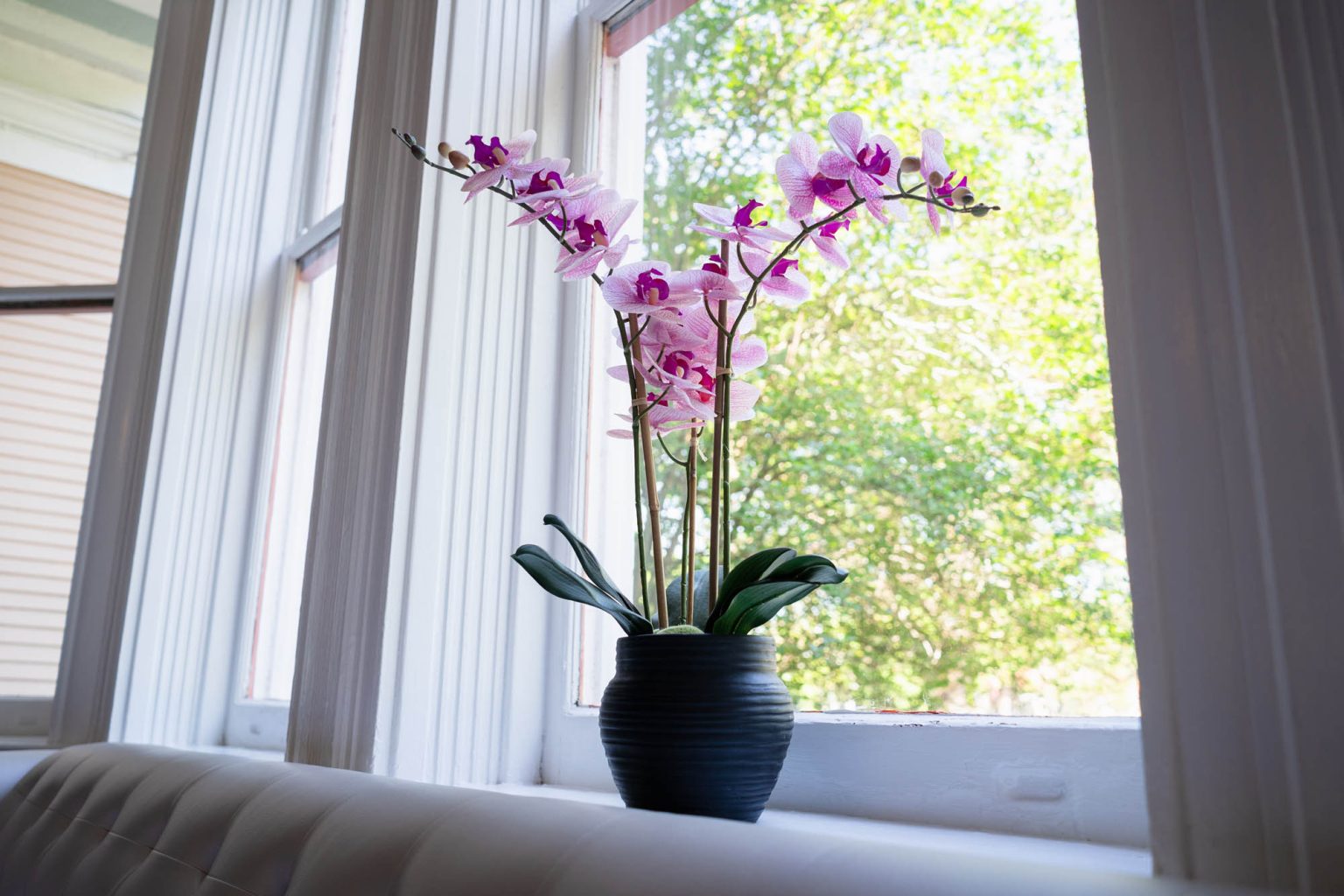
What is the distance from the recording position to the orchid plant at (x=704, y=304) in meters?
0.85

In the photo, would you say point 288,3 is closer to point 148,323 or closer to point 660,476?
point 148,323

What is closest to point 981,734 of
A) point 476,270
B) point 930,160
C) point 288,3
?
point 930,160

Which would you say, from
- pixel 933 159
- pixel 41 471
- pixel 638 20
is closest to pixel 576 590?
pixel 933 159

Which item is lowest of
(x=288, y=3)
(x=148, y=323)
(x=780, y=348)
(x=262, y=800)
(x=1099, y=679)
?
(x=262, y=800)

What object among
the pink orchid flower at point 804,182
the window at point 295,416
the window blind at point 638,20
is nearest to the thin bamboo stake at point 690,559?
the pink orchid flower at point 804,182

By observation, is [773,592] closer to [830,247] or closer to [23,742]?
[830,247]

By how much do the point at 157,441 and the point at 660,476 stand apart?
1.28 meters

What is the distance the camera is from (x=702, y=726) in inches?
31.7

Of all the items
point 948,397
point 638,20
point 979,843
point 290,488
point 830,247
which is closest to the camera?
point 979,843

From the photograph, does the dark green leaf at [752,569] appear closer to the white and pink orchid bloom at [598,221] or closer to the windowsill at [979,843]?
the windowsill at [979,843]

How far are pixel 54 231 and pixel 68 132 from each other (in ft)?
0.89

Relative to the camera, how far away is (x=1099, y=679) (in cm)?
82

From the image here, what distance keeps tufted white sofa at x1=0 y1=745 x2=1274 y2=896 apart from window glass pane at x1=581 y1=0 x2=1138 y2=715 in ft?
1.20

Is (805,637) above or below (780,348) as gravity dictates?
below
